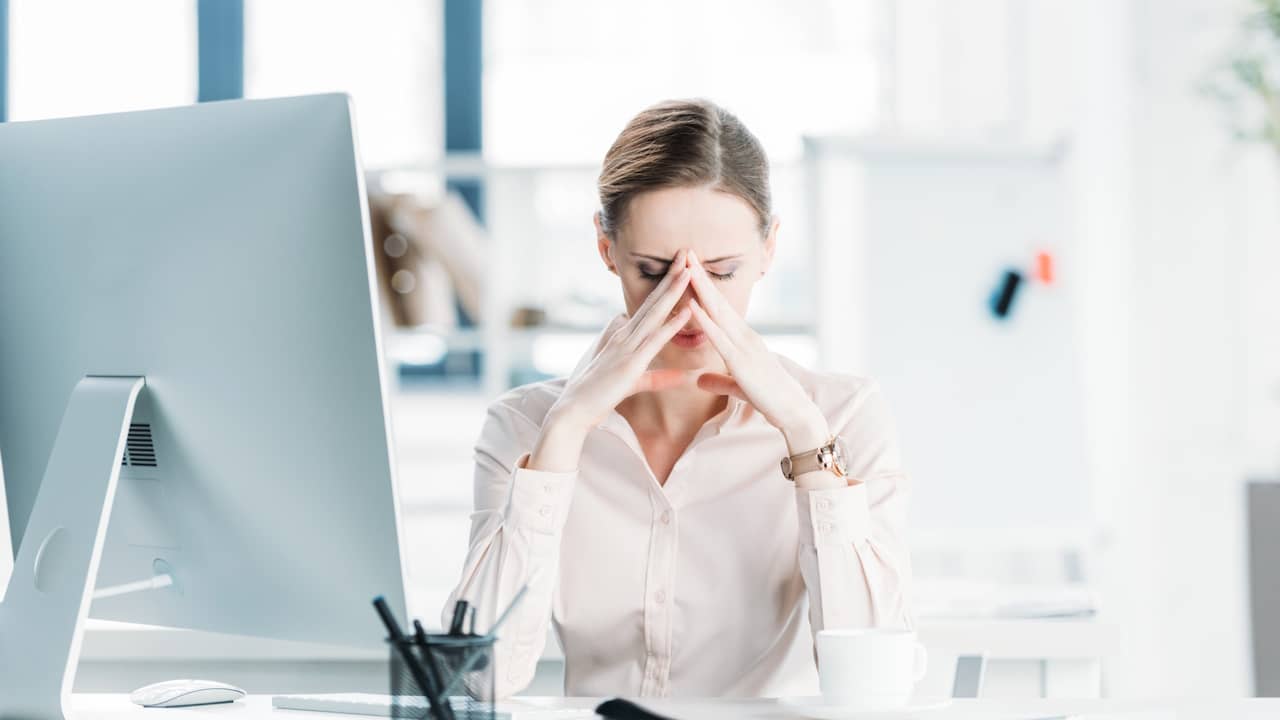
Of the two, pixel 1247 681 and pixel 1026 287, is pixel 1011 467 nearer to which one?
pixel 1026 287

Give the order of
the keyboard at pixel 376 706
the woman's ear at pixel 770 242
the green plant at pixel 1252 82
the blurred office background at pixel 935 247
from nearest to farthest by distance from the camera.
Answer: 1. the keyboard at pixel 376 706
2. the woman's ear at pixel 770 242
3. the blurred office background at pixel 935 247
4. the green plant at pixel 1252 82

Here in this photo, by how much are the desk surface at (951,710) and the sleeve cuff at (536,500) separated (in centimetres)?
20

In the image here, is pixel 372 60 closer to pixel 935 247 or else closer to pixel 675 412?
pixel 935 247

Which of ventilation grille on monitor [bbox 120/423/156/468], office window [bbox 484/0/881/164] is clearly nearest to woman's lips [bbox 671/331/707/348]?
ventilation grille on monitor [bbox 120/423/156/468]

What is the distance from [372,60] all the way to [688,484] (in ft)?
11.3

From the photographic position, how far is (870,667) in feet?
3.33

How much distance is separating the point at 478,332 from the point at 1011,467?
59.2 inches

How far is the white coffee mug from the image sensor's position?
101 centimetres

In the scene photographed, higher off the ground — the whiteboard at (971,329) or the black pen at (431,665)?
the whiteboard at (971,329)

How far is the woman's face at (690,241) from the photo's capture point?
1.41 metres

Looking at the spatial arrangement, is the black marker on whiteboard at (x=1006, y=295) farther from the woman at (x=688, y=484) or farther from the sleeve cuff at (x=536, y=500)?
the sleeve cuff at (x=536, y=500)

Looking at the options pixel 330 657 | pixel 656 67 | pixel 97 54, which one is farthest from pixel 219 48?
pixel 330 657

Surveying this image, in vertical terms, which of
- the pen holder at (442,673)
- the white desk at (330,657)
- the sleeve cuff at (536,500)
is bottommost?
the white desk at (330,657)

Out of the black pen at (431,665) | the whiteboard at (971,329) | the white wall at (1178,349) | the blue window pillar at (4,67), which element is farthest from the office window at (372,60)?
the black pen at (431,665)
